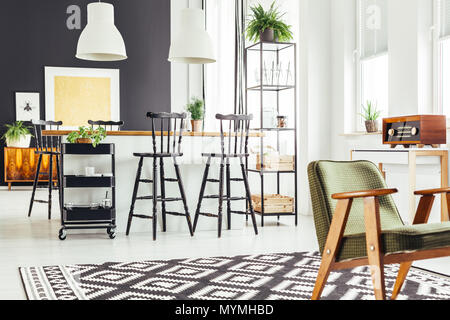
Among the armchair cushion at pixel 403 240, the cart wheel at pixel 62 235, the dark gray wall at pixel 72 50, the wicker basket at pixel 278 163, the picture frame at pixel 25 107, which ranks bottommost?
the cart wheel at pixel 62 235

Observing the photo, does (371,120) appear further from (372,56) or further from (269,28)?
(269,28)

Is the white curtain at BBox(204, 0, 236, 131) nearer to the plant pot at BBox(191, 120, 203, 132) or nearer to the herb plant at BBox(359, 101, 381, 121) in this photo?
the herb plant at BBox(359, 101, 381, 121)

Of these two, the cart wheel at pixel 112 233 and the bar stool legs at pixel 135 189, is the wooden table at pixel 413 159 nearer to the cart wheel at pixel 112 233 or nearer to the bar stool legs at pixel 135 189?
the bar stool legs at pixel 135 189

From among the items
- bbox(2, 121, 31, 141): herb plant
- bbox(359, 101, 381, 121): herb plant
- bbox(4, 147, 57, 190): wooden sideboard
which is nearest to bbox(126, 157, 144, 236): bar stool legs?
bbox(359, 101, 381, 121): herb plant

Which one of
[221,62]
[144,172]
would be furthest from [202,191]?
[221,62]

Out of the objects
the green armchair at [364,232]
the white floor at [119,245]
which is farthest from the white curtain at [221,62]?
the green armchair at [364,232]

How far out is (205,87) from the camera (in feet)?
35.5

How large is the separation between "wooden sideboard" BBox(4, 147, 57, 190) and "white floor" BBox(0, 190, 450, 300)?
173 inches

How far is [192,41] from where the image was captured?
5.42 m

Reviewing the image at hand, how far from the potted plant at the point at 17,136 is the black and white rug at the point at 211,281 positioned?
7125 mm

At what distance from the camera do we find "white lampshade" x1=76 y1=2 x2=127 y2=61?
17.7ft

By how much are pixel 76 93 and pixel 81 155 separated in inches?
236

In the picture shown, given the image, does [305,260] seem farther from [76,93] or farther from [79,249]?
[76,93]

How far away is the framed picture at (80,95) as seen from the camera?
1096 centimetres
